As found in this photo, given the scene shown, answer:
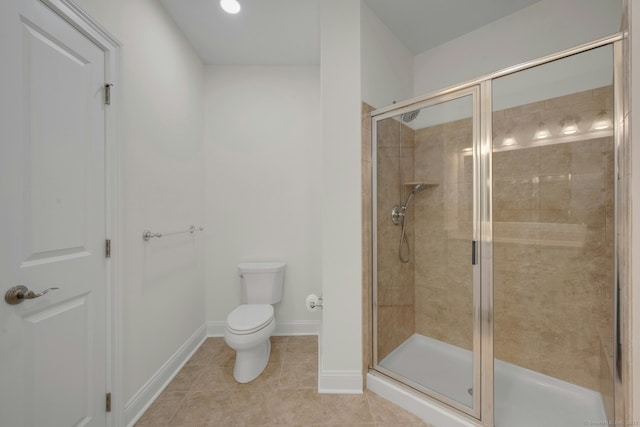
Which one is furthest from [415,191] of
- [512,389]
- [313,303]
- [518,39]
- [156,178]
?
[156,178]

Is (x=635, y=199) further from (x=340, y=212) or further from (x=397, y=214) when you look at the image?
(x=340, y=212)

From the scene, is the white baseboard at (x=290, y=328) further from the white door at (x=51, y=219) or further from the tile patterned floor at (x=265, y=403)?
the white door at (x=51, y=219)

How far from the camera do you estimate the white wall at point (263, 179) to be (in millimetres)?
2266

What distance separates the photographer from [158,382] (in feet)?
5.05

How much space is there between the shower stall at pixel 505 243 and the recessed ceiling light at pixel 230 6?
1239 millimetres

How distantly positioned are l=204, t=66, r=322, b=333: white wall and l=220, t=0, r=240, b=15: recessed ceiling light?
0.61 m

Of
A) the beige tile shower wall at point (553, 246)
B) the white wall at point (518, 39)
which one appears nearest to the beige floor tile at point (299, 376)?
the beige tile shower wall at point (553, 246)

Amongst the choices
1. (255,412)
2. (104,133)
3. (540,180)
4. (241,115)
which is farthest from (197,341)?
(540,180)

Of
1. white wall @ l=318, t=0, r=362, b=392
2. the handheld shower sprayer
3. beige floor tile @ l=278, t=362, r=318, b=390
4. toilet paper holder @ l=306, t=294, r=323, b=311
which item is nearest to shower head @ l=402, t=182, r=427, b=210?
the handheld shower sprayer

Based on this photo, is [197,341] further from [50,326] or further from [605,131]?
[605,131]

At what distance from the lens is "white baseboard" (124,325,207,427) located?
1321mm

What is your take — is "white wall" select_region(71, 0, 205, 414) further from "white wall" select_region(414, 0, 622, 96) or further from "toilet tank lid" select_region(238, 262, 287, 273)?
"white wall" select_region(414, 0, 622, 96)

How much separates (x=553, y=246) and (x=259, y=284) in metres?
2.21

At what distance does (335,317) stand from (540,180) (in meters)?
1.64
